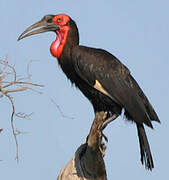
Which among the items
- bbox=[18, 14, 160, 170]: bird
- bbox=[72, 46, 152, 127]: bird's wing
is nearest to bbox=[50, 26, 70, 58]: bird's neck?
bbox=[18, 14, 160, 170]: bird

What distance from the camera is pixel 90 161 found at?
4.74 meters

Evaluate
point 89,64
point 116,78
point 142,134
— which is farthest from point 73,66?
point 142,134

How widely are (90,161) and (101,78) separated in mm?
1304

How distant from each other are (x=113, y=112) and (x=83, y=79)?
551mm

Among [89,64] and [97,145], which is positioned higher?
[89,64]

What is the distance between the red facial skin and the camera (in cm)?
581

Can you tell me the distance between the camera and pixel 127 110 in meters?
5.43

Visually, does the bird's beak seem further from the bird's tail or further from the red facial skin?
the bird's tail

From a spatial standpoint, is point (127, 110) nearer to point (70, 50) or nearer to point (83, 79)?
point (83, 79)

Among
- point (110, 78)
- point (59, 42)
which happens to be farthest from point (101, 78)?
point (59, 42)

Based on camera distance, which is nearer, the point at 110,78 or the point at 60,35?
the point at 110,78

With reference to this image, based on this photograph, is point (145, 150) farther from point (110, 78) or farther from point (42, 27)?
point (42, 27)

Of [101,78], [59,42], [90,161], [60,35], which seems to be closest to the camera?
[90,161]

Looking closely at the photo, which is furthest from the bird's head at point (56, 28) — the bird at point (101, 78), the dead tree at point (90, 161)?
the dead tree at point (90, 161)
